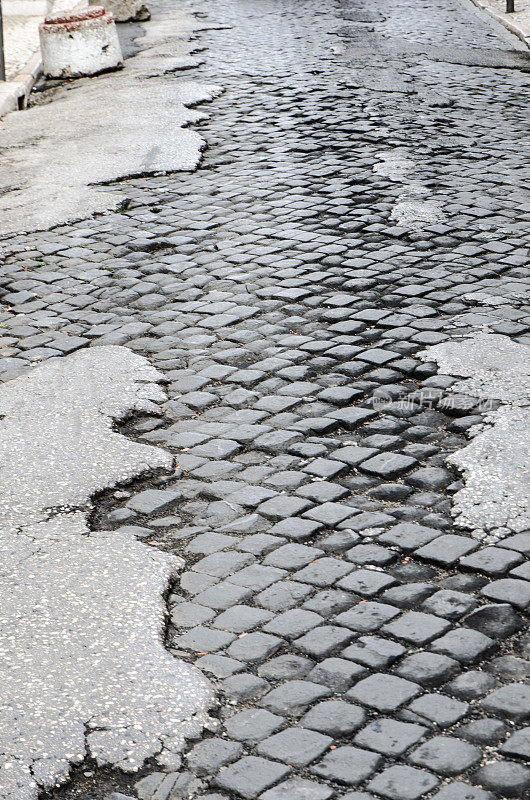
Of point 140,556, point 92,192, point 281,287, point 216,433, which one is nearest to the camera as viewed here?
point 140,556

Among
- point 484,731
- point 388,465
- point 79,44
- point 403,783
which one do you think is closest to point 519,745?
point 484,731

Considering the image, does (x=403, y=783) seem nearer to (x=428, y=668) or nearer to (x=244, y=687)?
(x=428, y=668)

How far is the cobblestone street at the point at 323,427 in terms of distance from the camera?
239cm

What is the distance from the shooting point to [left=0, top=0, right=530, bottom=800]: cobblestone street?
94.3 inches

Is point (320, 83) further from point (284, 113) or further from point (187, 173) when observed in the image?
point (187, 173)

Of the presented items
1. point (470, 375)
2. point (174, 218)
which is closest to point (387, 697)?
point (470, 375)

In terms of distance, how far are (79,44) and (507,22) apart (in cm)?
610

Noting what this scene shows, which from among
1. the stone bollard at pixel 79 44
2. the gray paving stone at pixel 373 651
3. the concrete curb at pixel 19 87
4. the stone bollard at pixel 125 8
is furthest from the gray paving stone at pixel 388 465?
the stone bollard at pixel 125 8

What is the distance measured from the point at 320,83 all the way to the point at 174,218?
4164 mm

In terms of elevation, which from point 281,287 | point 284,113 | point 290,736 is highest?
point 284,113

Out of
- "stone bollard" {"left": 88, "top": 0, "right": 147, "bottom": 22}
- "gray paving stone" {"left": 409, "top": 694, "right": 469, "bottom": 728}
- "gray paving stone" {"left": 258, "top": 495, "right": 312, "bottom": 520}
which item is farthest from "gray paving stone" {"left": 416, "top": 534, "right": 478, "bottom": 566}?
"stone bollard" {"left": 88, "top": 0, "right": 147, "bottom": 22}

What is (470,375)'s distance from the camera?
4.19 metres

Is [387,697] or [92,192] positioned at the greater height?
[92,192]

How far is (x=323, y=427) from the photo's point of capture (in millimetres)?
3906
